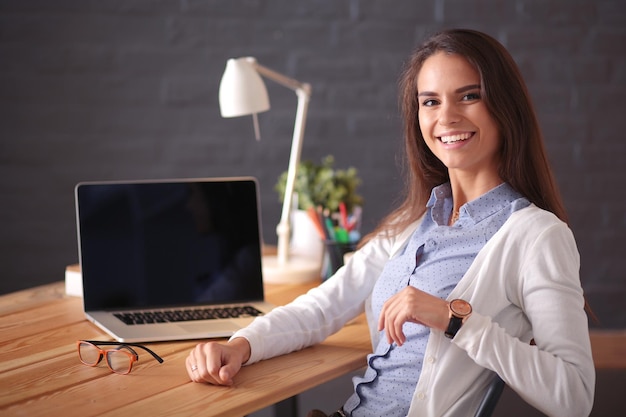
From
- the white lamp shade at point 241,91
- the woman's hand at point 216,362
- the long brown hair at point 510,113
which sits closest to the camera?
the woman's hand at point 216,362

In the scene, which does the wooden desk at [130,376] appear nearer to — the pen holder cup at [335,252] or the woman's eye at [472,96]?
the pen holder cup at [335,252]

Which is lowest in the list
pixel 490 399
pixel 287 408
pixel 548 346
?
pixel 287 408

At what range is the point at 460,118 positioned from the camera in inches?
59.2

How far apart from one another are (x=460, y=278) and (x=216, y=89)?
5.87 ft

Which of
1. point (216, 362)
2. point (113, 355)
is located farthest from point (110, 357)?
point (216, 362)

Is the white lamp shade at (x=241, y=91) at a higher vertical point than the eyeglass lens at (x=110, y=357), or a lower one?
higher

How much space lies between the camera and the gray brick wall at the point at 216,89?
9.90 feet

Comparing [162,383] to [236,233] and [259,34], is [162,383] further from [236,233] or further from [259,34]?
[259,34]

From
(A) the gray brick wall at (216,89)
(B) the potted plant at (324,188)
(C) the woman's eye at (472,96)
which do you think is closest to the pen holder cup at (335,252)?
(B) the potted plant at (324,188)

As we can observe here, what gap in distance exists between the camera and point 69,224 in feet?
10.2

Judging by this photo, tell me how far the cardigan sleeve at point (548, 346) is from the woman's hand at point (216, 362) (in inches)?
14.3

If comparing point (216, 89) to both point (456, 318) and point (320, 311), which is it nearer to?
point (320, 311)

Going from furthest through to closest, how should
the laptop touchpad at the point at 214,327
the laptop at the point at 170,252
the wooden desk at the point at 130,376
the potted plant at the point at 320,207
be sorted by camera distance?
the potted plant at the point at 320,207 → the laptop at the point at 170,252 → the laptop touchpad at the point at 214,327 → the wooden desk at the point at 130,376

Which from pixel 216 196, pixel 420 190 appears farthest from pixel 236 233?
pixel 420 190
